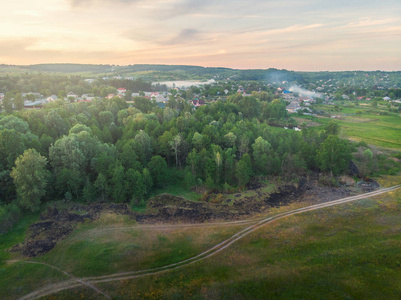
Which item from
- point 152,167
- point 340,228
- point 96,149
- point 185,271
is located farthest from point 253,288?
point 96,149

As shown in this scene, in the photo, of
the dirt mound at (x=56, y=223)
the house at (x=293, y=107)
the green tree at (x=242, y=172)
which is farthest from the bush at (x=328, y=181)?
the house at (x=293, y=107)

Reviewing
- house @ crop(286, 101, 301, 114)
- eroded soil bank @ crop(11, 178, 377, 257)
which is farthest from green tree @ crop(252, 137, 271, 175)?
house @ crop(286, 101, 301, 114)

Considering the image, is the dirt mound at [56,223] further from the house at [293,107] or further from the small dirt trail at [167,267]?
the house at [293,107]

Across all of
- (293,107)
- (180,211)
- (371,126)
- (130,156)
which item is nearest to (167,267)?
(180,211)

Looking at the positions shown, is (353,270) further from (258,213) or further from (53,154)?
(53,154)

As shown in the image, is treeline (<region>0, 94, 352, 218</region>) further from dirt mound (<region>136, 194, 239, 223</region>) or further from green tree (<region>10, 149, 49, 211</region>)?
dirt mound (<region>136, 194, 239, 223</region>)

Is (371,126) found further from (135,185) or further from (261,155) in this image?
(135,185)
